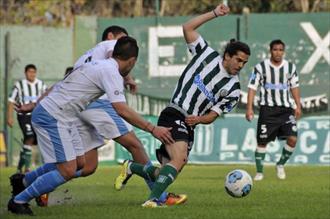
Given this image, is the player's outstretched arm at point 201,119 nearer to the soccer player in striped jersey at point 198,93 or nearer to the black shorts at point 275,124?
the soccer player in striped jersey at point 198,93

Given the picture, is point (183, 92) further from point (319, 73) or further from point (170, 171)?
point (319, 73)

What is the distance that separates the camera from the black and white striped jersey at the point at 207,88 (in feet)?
42.4

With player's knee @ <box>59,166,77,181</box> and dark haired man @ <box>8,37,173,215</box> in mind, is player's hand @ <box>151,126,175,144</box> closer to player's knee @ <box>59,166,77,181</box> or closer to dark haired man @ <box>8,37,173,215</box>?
dark haired man @ <box>8,37,173,215</box>

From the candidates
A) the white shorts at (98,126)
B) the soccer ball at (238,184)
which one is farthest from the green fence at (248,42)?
the soccer ball at (238,184)

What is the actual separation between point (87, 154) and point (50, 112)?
1.83m

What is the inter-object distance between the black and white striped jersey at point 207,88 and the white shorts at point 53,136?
5.15 ft

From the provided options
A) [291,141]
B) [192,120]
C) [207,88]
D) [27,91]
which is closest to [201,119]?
[192,120]

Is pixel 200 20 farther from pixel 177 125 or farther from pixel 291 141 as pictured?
pixel 291 141

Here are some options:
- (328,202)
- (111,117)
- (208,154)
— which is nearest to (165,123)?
(111,117)

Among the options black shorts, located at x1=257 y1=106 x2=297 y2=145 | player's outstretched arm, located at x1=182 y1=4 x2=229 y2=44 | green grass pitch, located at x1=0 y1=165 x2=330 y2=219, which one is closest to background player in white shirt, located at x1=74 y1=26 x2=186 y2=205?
green grass pitch, located at x1=0 y1=165 x2=330 y2=219

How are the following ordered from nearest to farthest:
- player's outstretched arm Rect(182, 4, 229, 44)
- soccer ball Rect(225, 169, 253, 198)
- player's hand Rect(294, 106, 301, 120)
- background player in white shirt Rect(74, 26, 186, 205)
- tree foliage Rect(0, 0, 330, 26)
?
player's outstretched arm Rect(182, 4, 229, 44)
soccer ball Rect(225, 169, 253, 198)
background player in white shirt Rect(74, 26, 186, 205)
player's hand Rect(294, 106, 301, 120)
tree foliage Rect(0, 0, 330, 26)

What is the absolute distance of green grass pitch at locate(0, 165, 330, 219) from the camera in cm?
1211

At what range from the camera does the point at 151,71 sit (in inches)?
1108

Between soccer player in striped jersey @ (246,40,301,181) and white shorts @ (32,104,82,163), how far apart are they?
26.1ft
